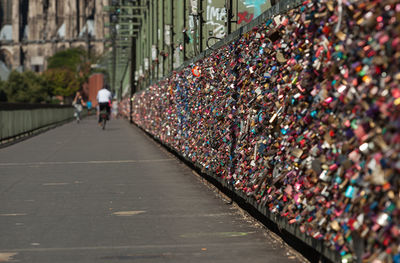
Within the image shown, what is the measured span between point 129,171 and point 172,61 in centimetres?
1021

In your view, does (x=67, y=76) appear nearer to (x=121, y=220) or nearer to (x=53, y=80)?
(x=53, y=80)

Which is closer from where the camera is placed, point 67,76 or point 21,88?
point 21,88

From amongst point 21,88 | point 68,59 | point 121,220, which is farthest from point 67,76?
point 121,220

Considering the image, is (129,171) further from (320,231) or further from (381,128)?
(381,128)

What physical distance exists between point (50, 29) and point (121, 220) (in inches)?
5846

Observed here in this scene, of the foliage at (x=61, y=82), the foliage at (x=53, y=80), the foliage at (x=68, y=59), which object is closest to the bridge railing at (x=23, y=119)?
the foliage at (x=53, y=80)

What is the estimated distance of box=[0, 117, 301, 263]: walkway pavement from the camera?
553 cm

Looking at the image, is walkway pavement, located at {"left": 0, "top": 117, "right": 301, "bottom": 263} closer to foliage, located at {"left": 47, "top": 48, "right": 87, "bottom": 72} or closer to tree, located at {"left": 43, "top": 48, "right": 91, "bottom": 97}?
tree, located at {"left": 43, "top": 48, "right": 91, "bottom": 97}

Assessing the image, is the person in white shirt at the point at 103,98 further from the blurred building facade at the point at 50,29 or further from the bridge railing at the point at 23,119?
the blurred building facade at the point at 50,29

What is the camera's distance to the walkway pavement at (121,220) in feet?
18.1

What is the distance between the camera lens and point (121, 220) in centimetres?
713

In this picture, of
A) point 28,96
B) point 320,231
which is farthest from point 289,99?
point 28,96

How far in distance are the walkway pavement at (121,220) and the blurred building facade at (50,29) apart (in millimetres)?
134108

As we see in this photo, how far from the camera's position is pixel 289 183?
17.4 ft
